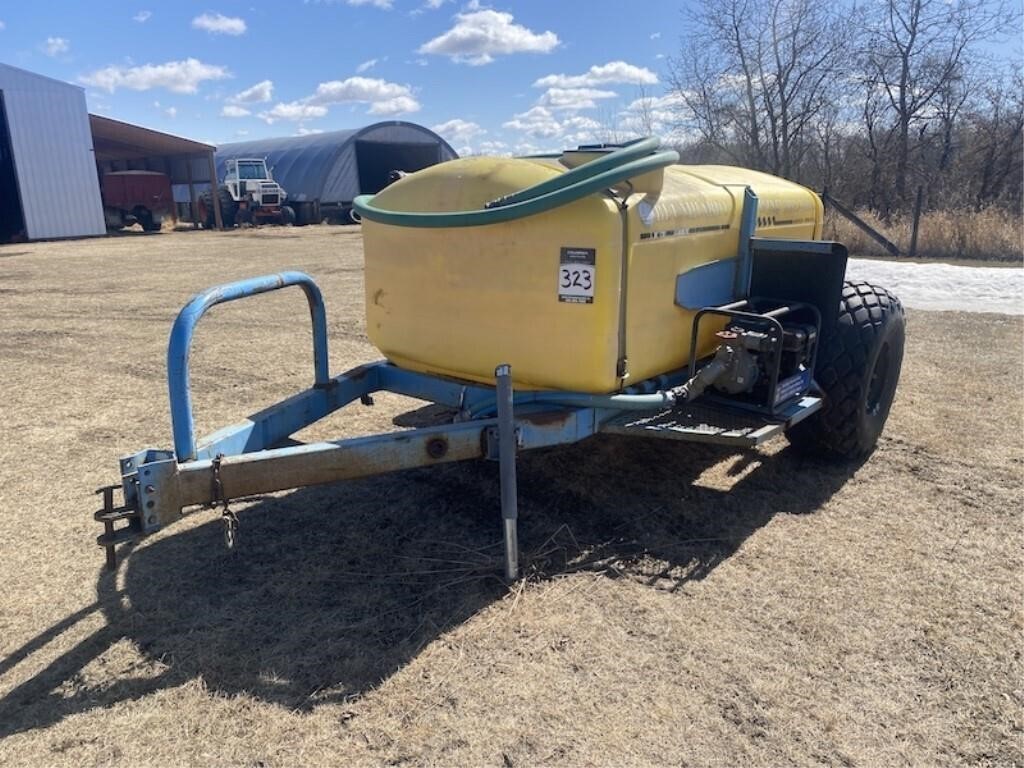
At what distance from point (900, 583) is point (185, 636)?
2.69 meters

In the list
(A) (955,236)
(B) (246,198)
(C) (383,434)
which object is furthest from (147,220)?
(C) (383,434)

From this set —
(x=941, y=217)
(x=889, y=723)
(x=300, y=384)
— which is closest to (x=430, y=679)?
(x=889, y=723)

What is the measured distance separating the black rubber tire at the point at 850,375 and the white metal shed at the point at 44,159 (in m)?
24.4

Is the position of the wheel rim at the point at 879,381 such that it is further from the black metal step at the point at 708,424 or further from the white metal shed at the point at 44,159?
the white metal shed at the point at 44,159

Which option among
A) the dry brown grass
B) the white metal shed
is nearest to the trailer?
the dry brown grass

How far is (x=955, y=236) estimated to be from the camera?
1351 cm

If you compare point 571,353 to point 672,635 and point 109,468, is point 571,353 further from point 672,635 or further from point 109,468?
point 109,468

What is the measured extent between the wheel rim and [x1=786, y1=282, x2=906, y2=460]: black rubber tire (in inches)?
4.9

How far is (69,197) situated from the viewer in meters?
23.5

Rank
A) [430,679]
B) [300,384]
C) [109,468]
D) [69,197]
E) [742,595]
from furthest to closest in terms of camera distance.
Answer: [69,197]
[300,384]
[109,468]
[742,595]
[430,679]

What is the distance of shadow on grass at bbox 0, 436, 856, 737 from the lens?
2.57 m

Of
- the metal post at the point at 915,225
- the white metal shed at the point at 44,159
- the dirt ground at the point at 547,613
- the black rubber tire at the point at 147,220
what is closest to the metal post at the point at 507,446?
the dirt ground at the point at 547,613

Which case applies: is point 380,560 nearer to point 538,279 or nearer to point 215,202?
point 538,279

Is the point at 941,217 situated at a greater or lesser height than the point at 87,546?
greater
